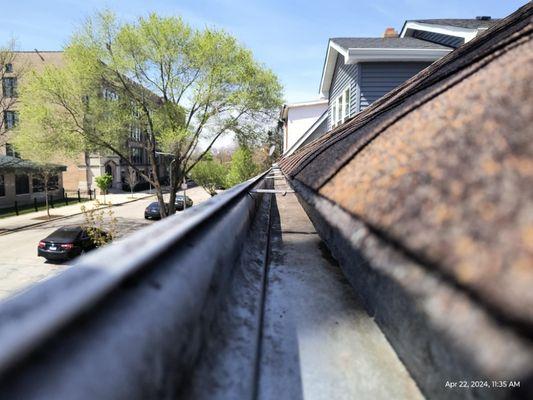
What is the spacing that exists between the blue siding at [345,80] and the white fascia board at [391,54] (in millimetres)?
498

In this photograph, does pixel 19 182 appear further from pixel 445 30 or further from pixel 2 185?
pixel 445 30

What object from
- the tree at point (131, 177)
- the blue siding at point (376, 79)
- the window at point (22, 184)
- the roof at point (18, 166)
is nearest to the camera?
the blue siding at point (376, 79)

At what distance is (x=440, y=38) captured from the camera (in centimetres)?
1491

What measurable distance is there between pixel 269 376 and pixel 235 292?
301mm

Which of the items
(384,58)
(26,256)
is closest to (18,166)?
(26,256)

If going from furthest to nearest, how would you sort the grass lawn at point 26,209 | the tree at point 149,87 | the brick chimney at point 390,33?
the grass lawn at point 26,209
the tree at point 149,87
the brick chimney at point 390,33

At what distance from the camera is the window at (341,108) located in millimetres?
14766

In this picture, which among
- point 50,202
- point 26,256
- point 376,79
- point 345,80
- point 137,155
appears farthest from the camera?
point 137,155

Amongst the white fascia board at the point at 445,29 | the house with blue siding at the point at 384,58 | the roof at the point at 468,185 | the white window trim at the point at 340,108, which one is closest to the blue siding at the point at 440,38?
the house with blue siding at the point at 384,58

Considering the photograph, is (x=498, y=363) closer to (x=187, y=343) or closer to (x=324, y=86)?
(x=187, y=343)

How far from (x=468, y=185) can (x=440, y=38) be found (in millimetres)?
17330

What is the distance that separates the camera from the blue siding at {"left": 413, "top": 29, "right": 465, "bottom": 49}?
1371 centimetres

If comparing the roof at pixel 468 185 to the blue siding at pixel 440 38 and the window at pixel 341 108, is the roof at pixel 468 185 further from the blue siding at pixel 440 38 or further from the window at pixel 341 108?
the blue siding at pixel 440 38

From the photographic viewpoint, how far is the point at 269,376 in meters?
0.98
